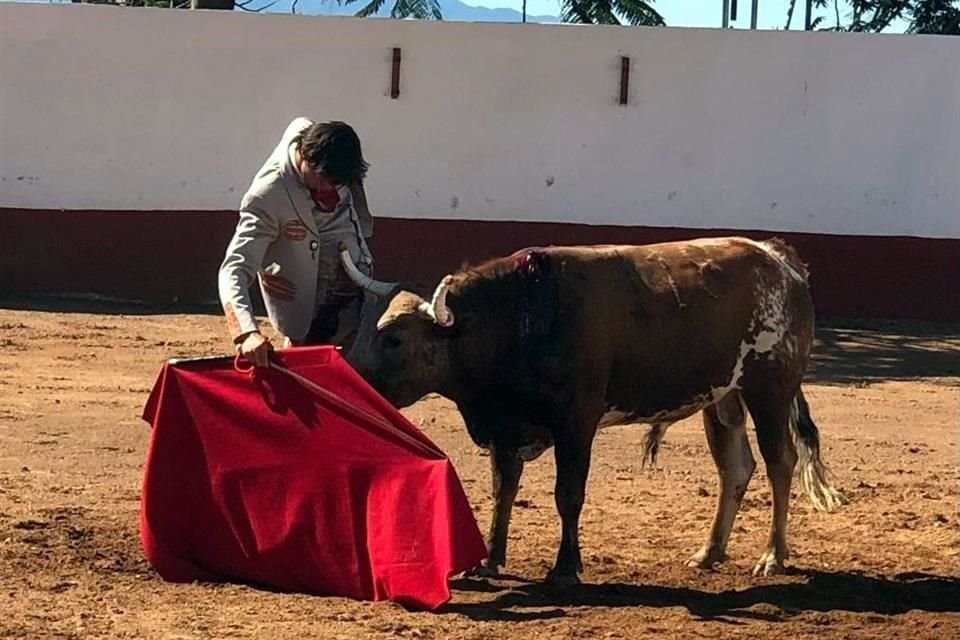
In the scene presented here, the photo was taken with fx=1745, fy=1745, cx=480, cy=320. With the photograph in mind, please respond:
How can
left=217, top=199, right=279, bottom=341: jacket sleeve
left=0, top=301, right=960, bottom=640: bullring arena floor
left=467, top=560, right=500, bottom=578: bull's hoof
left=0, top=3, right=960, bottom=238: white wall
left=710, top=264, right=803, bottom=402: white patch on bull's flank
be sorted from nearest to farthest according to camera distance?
left=0, top=301, right=960, bottom=640: bullring arena floor → left=217, top=199, right=279, bottom=341: jacket sleeve → left=467, top=560, right=500, bottom=578: bull's hoof → left=710, top=264, right=803, bottom=402: white patch on bull's flank → left=0, top=3, right=960, bottom=238: white wall

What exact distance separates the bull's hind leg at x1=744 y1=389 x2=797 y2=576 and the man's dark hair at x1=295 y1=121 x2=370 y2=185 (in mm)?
1880

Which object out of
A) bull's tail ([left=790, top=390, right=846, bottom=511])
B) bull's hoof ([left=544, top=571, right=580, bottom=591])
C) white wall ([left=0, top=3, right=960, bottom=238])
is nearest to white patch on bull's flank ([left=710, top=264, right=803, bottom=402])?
bull's tail ([left=790, top=390, right=846, bottom=511])

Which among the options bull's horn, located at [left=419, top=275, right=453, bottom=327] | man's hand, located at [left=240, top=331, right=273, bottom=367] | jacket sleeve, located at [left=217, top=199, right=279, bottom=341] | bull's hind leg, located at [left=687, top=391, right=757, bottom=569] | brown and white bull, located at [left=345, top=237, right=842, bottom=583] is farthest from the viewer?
bull's hind leg, located at [left=687, top=391, right=757, bottom=569]

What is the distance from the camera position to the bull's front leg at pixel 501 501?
653cm

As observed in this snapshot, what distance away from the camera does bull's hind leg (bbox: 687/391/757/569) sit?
22.7 ft

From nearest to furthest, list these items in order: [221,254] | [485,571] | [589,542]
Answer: [485,571], [589,542], [221,254]

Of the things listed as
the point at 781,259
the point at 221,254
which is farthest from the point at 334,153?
the point at 221,254

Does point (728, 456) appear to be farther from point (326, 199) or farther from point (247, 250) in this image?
point (247, 250)

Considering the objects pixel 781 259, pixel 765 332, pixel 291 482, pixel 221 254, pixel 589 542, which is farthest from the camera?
pixel 221 254

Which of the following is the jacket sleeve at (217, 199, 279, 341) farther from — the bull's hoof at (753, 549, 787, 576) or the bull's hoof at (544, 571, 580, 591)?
the bull's hoof at (753, 549, 787, 576)

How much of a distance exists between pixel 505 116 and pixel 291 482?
1037 centimetres

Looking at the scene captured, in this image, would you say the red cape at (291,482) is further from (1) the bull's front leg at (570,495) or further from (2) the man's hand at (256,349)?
(1) the bull's front leg at (570,495)

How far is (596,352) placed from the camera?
6.31 meters

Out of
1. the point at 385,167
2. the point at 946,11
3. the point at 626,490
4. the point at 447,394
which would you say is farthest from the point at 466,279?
the point at 946,11
